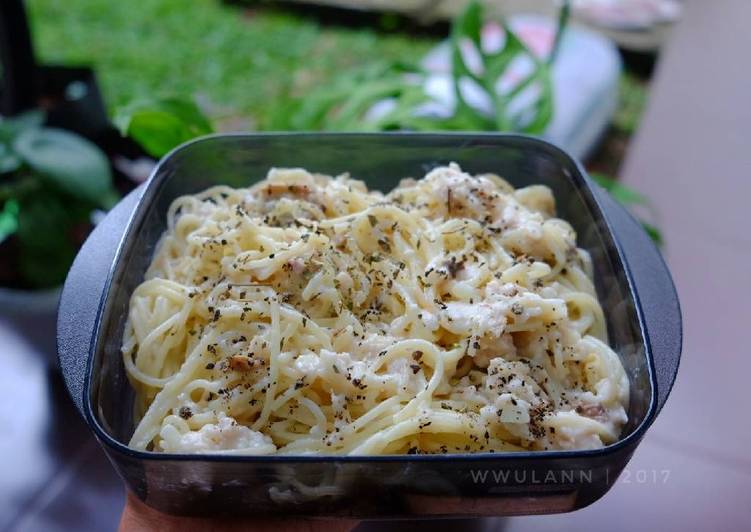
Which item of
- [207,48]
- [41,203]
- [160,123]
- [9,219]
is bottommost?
[207,48]

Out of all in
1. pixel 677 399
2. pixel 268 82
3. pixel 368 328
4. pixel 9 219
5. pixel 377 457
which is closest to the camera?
pixel 377 457

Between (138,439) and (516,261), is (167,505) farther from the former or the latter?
(516,261)

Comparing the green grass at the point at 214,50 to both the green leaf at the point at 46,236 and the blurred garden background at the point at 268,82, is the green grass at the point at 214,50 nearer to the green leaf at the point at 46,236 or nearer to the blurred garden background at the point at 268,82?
the blurred garden background at the point at 268,82

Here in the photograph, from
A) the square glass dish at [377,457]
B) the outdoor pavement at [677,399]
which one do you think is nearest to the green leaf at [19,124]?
the outdoor pavement at [677,399]

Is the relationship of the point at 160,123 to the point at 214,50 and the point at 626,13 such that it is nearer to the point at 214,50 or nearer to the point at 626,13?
the point at 214,50

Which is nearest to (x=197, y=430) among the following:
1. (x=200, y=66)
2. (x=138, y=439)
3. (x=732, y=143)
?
(x=138, y=439)

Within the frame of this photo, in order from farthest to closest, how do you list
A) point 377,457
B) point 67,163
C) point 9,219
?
point 9,219 < point 67,163 < point 377,457

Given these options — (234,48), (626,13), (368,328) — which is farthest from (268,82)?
(368,328)
